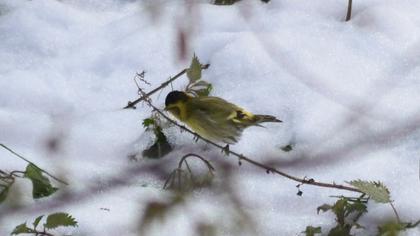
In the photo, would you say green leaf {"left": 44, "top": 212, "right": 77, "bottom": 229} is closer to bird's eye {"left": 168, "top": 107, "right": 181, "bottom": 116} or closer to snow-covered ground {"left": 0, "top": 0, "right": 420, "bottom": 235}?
snow-covered ground {"left": 0, "top": 0, "right": 420, "bottom": 235}

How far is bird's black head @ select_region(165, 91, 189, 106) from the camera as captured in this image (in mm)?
2592

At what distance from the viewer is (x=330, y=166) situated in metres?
2.42

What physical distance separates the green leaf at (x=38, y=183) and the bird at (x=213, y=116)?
501 mm

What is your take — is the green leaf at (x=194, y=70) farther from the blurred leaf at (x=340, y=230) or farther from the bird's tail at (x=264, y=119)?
the blurred leaf at (x=340, y=230)

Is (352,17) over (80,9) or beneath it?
beneath

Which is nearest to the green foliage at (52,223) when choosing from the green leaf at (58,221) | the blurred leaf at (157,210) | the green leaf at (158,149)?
the green leaf at (58,221)

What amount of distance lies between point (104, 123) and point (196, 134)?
17.5 inches

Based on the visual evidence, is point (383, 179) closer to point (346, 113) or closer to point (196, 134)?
point (346, 113)

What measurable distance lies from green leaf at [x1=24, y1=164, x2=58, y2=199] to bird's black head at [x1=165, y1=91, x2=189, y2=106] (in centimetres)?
50

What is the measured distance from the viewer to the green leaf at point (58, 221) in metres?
2.14

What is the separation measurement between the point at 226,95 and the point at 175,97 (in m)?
0.41

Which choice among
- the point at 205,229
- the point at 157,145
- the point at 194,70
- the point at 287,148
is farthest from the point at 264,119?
the point at 205,229

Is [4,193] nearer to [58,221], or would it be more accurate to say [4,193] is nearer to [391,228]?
→ [58,221]

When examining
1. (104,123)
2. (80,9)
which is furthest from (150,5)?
(104,123)
